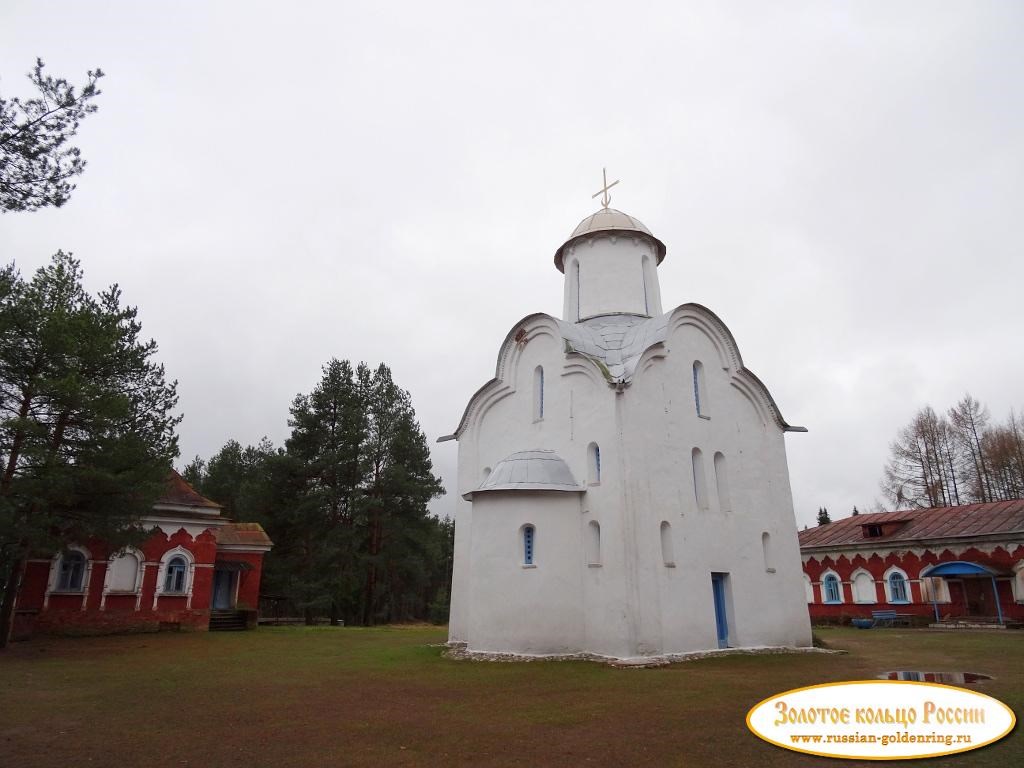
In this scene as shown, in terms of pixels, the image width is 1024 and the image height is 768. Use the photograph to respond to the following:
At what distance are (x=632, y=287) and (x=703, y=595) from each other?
903cm

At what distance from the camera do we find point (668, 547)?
45.6ft

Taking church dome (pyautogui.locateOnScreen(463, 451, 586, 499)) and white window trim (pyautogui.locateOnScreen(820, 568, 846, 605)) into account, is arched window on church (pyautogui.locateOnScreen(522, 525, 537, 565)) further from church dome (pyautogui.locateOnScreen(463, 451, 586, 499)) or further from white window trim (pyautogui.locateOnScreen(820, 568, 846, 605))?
white window trim (pyautogui.locateOnScreen(820, 568, 846, 605))

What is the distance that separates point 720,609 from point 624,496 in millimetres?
4051

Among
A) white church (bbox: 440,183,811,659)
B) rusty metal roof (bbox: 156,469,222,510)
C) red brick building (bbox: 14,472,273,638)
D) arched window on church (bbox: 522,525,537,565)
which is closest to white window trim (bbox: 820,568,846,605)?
white church (bbox: 440,183,811,659)

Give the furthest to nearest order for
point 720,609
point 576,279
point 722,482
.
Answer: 1. point 576,279
2. point 722,482
3. point 720,609

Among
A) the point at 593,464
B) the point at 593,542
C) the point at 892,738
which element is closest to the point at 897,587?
the point at 593,542

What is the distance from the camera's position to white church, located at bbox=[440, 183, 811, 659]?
44.3 feet

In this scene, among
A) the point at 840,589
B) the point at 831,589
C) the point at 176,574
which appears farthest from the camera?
the point at 831,589

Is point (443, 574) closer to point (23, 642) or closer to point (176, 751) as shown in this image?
point (23, 642)

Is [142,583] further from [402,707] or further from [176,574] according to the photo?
[402,707]

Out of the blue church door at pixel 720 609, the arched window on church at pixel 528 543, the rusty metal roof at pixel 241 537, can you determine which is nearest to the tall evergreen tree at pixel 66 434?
the rusty metal roof at pixel 241 537

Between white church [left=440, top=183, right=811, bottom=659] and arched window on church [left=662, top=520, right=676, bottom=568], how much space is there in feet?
0.11

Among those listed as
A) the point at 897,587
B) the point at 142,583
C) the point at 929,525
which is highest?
the point at 929,525

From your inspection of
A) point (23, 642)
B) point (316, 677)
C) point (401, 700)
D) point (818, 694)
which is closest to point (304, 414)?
point (23, 642)
